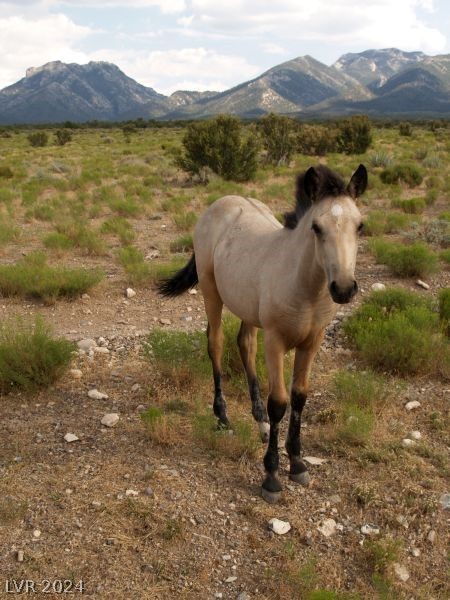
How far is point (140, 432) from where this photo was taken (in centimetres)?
430

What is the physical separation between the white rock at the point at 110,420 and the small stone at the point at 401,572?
2467 mm

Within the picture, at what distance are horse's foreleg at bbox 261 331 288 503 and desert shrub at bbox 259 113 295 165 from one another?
22496 mm

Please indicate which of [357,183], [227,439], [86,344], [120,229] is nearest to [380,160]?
[120,229]

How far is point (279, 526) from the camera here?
328 cm

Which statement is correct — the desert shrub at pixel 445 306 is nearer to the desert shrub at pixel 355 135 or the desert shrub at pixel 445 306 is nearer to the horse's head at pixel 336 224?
the horse's head at pixel 336 224

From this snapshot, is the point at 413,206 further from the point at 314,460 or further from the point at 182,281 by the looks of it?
the point at 314,460

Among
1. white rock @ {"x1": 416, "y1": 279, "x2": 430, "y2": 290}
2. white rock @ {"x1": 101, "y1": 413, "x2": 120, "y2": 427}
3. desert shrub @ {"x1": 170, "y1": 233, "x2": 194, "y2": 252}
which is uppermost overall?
desert shrub @ {"x1": 170, "y1": 233, "x2": 194, "y2": 252}

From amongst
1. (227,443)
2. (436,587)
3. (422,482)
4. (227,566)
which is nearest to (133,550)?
(227,566)

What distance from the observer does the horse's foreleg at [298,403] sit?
12.3 feet

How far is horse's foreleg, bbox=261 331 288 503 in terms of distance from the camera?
11.6 ft

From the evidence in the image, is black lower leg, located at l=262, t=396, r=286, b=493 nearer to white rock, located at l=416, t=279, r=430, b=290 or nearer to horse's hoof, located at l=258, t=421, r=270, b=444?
horse's hoof, located at l=258, t=421, r=270, b=444

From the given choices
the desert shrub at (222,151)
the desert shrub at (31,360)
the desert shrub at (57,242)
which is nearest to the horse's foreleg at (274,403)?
the desert shrub at (31,360)

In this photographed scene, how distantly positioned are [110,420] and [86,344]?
1.65 meters

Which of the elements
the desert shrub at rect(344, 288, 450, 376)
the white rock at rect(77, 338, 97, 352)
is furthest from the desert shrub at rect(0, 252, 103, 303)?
the desert shrub at rect(344, 288, 450, 376)
